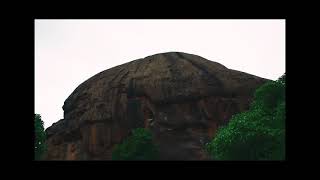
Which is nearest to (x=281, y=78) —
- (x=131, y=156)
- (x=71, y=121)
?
(x=131, y=156)

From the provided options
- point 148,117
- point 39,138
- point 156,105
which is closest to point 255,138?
point 39,138

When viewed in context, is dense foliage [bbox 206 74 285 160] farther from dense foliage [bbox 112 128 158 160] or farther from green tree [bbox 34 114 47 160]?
green tree [bbox 34 114 47 160]

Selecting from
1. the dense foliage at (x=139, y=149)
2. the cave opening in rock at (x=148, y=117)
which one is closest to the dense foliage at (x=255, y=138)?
the dense foliage at (x=139, y=149)

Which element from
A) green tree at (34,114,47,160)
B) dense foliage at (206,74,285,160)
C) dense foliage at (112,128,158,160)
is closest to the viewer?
dense foliage at (206,74,285,160)

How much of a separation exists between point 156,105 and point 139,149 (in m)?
14.6

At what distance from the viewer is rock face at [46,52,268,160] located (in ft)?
203

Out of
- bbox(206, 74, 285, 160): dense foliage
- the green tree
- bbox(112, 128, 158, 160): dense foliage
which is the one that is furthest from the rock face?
bbox(206, 74, 285, 160): dense foliage

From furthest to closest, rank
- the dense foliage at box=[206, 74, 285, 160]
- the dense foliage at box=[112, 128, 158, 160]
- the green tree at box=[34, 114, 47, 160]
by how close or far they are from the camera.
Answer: the dense foliage at box=[112, 128, 158, 160]
the green tree at box=[34, 114, 47, 160]
the dense foliage at box=[206, 74, 285, 160]

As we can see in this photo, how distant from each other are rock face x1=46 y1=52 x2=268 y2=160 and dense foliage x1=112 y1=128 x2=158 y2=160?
8891mm

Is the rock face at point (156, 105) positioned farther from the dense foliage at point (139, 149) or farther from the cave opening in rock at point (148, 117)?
the dense foliage at point (139, 149)

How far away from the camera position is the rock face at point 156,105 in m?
61.8
